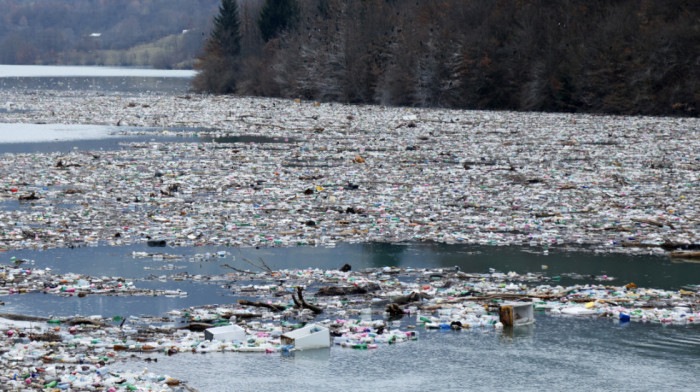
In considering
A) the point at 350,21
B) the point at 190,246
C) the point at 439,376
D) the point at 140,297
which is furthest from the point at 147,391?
the point at 350,21

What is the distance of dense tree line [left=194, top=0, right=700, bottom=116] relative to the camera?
48812 millimetres

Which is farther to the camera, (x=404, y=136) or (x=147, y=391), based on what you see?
(x=404, y=136)

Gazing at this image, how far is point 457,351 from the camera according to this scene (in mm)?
8406

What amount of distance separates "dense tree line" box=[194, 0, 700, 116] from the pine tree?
8584 mm

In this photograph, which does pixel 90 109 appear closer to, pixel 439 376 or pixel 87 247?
pixel 87 247

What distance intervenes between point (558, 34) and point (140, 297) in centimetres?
4965

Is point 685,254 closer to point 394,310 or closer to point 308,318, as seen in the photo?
point 394,310

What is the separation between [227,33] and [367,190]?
71284 millimetres

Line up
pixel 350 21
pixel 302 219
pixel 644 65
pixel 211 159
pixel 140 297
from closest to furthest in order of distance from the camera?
pixel 140 297
pixel 302 219
pixel 211 159
pixel 644 65
pixel 350 21

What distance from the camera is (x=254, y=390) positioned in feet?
24.3

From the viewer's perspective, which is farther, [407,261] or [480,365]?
[407,261]

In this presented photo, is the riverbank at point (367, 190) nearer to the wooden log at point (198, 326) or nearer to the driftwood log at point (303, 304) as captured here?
the driftwood log at point (303, 304)

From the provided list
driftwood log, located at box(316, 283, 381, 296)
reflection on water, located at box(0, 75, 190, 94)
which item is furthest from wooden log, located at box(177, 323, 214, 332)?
reflection on water, located at box(0, 75, 190, 94)

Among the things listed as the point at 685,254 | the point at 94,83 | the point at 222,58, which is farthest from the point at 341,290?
the point at 94,83
